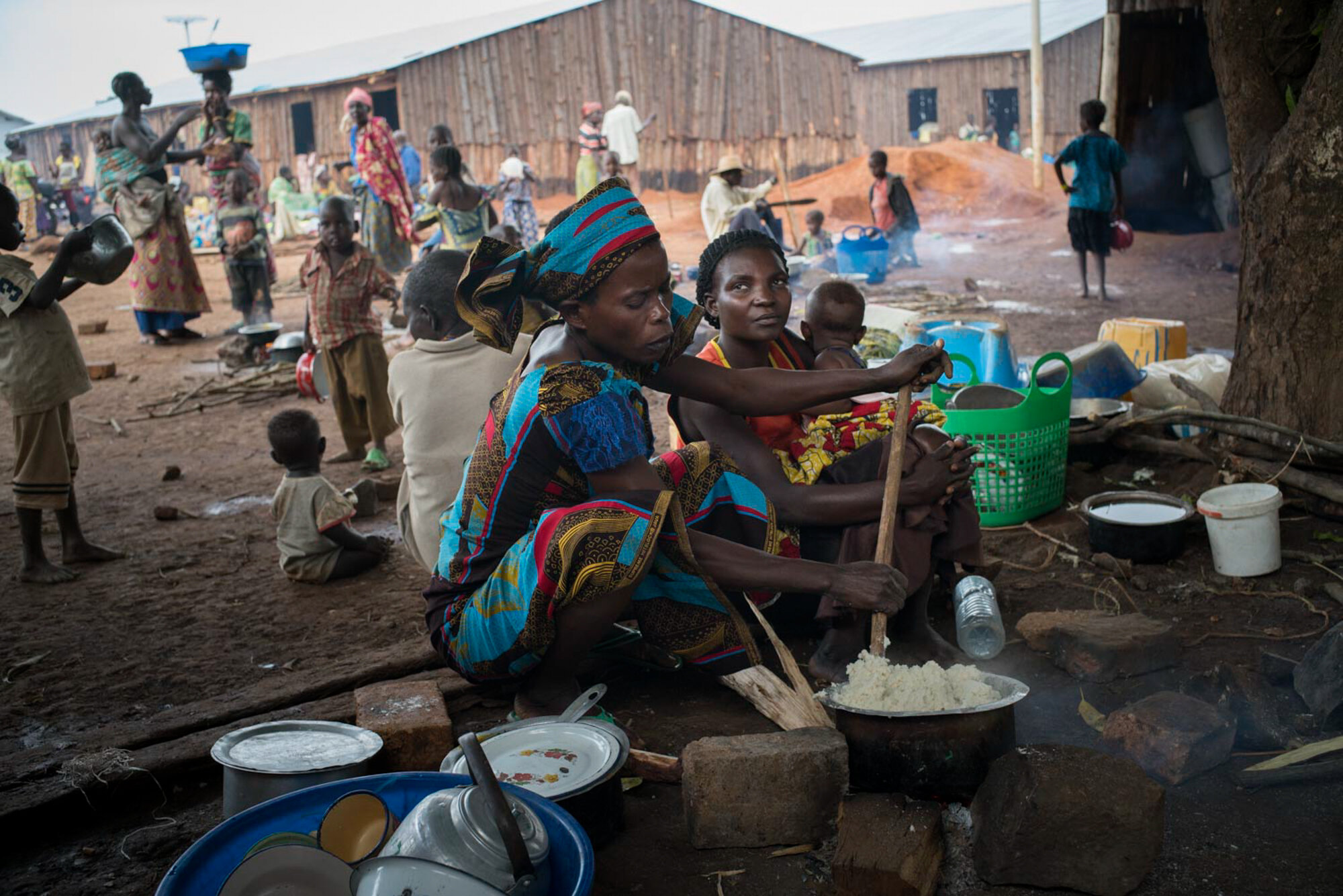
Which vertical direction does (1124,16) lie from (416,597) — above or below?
above

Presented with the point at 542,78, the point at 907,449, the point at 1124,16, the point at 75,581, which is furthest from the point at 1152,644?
the point at 542,78

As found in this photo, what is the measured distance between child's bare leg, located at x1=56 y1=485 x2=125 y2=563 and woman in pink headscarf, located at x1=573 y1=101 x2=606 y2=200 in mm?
12532

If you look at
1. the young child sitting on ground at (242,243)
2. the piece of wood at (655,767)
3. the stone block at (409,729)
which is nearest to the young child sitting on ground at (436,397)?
the stone block at (409,729)

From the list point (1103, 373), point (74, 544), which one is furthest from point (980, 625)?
point (74, 544)

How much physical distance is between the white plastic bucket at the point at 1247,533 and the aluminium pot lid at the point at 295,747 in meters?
2.55

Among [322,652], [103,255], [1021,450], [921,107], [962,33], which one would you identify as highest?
[962,33]

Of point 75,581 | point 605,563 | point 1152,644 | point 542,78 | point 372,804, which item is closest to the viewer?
point 372,804

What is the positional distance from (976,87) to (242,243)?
19.9 metres

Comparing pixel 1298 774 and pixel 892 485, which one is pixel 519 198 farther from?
pixel 1298 774

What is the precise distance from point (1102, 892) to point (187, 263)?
958 cm

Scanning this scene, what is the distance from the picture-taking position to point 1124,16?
990 cm

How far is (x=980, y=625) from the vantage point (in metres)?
2.97

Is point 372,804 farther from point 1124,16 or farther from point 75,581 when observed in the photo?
point 1124,16

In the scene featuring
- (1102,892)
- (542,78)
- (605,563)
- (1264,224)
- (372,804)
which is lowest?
(1102,892)
